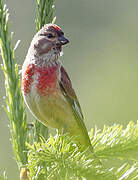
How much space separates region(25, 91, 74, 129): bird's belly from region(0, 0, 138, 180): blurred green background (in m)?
0.71

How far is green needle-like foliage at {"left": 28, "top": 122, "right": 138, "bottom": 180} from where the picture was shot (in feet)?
8.33

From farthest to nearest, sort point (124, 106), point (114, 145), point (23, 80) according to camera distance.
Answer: point (124, 106) < point (23, 80) < point (114, 145)

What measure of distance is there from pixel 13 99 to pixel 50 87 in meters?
1.07

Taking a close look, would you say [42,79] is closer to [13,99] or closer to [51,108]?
[51,108]

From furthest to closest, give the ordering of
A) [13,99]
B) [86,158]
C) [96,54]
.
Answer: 1. [96,54]
2. [13,99]
3. [86,158]

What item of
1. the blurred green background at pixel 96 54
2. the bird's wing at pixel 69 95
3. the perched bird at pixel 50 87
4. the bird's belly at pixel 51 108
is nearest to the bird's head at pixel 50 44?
the perched bird at pixel 50 87

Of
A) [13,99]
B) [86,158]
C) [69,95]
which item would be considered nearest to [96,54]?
[69,95]

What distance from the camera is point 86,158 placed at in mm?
2668

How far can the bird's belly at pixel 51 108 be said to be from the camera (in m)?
4.16

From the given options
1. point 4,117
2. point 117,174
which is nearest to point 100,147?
point 117,174

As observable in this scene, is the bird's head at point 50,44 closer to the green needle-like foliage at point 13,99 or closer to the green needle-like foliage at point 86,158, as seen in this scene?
the green needle-like foliage at point 13,99

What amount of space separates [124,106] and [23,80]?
→ 5.43 feet

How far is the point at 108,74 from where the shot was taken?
7.67 m

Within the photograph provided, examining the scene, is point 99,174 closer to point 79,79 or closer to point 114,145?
point 114,145
